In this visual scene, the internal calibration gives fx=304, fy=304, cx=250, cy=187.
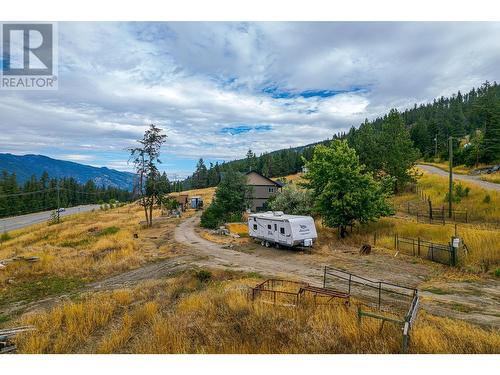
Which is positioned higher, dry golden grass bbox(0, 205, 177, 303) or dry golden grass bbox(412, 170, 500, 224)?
dry golden grass bbox(412, 170, 500, 224)

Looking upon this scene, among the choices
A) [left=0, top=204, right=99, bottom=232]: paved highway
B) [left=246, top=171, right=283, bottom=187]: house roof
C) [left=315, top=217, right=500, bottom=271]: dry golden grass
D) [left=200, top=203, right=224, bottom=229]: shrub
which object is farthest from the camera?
[left=0, top=204, right=99, bottom=232]: paved highway

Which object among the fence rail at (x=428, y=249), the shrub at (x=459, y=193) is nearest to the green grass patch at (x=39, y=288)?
the fence rail at (x=428, y=249)

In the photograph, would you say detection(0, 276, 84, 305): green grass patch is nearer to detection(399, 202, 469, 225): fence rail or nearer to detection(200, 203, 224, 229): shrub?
detection(200, 203, 224, 229): shrub

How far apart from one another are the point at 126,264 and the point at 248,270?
9538 mm

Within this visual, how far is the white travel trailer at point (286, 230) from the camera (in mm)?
24266

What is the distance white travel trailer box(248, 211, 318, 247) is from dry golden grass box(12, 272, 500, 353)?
1150 cm

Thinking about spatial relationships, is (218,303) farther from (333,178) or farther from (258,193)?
(258,193)

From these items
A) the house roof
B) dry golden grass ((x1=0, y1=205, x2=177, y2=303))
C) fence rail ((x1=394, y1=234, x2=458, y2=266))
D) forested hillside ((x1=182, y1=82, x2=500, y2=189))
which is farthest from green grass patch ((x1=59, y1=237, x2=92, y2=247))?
fence rail ((x1=394, y1=234, x2=458, y2=266))

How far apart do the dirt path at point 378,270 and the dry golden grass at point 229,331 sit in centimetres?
240

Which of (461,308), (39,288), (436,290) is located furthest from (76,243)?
(461,308)

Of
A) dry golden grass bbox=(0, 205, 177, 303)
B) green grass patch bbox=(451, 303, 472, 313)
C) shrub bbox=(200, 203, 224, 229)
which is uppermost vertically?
shrub bbox=(200, 203, 224, 229)

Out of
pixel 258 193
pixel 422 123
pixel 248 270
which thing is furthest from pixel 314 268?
pixel 422 123

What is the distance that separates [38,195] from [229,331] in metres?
134

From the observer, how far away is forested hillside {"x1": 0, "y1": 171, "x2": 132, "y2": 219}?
3976 inches
